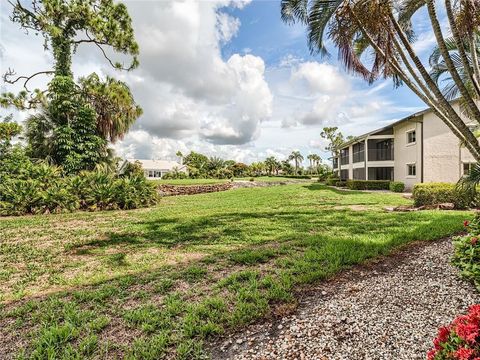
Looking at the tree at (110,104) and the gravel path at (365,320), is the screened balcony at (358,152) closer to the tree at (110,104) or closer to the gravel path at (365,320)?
the tree at (110,104)

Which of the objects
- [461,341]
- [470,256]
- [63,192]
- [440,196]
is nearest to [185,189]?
[63,192]

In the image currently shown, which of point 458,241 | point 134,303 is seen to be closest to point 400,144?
point 458,241

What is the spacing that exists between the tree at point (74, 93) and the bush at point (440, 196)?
60.4 ft

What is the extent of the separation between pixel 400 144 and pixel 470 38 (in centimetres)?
1856

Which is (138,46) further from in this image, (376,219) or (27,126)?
(376,219)

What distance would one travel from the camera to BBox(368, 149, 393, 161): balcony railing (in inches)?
944

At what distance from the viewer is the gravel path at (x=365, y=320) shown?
8.21 feet

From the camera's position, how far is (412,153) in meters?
19.9

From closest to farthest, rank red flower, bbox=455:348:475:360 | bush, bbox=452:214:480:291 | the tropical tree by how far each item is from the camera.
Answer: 1. red flower, bbox=455:348:475:360
2. bush, bbox=452:214:480:291
3. the tropical tree

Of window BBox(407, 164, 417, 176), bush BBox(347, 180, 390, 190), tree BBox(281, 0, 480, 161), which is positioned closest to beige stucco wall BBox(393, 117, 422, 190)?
window BBox(407, 164, 417, 176)

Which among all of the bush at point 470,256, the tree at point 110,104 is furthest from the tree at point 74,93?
the bush at point 470,256

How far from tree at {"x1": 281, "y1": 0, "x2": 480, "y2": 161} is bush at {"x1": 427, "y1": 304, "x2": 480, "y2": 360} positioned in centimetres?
513

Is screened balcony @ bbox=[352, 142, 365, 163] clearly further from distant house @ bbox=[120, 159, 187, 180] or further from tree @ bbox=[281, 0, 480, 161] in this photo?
distant house @ bbox=[120, 159, 187, 180]

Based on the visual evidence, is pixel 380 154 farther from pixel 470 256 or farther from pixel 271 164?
pixel 271 164
